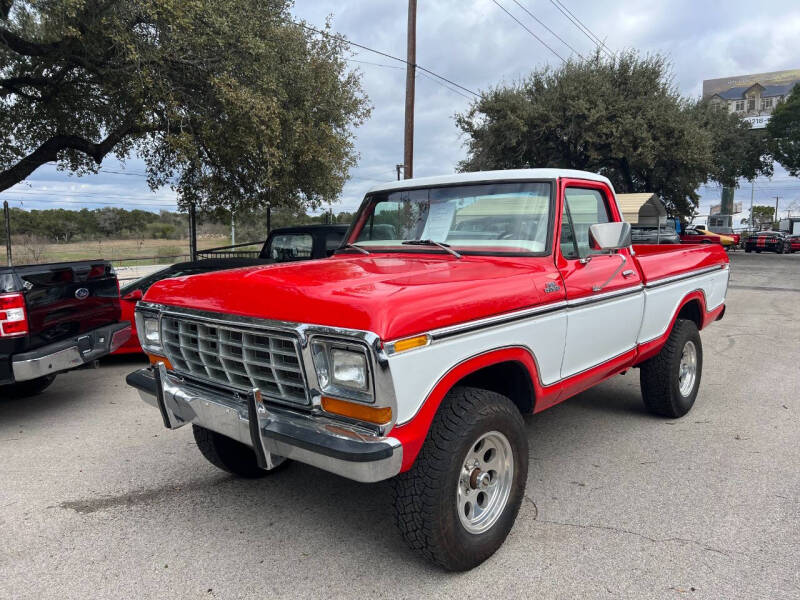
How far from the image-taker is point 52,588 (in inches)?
Result: 106

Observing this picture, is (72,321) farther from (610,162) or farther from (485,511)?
(610,162)

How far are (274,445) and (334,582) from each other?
75 centimetres

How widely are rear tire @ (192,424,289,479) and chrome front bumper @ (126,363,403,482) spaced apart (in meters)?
0.55

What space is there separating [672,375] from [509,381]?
2128 mm

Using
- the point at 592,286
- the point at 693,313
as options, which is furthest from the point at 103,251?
the point at 592,286

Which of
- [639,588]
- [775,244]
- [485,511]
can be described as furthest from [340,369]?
[775,244]

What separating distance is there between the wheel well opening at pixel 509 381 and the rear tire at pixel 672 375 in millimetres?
1930

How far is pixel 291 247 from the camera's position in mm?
8508

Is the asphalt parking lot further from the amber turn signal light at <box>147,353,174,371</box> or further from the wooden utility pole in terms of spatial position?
the wooden utility pole

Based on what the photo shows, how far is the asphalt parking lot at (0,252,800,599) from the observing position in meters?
2.70

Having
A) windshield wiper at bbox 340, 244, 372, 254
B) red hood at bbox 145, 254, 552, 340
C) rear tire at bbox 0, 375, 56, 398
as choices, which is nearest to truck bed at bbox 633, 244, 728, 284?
red hood at bbox 145, 254, 552, 340

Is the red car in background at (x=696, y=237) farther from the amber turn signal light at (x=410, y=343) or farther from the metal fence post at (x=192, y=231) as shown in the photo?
the amber turn signal light at (x=410, y=343)

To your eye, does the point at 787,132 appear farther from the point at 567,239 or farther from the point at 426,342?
the point at 426,342

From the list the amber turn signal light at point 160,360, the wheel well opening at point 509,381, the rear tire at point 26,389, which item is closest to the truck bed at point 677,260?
the wheel well opening at point 509,381
